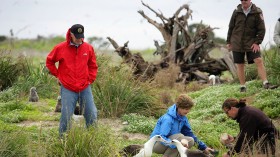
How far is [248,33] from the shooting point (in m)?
12.7

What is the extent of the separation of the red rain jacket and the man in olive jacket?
16.1 ft

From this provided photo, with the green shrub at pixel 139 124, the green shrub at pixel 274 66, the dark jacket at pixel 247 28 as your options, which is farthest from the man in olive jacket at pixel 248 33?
the green shrub at pixel 139 124

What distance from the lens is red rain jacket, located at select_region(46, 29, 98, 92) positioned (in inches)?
340

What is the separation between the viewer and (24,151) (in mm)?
7359

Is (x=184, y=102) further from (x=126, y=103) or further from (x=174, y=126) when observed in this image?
(x=126, y=103)

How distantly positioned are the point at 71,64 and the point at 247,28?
529 centimetres

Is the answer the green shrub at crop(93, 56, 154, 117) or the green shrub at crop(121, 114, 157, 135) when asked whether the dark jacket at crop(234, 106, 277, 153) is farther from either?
the green shrub at crop(93, 56, 154, 117)

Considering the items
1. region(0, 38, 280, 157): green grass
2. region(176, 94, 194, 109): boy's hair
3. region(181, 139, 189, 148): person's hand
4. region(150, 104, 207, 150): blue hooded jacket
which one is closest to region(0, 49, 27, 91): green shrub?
region(0, 38, 280, 157): green grass

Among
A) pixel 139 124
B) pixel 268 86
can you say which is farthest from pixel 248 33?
pixel 139 124

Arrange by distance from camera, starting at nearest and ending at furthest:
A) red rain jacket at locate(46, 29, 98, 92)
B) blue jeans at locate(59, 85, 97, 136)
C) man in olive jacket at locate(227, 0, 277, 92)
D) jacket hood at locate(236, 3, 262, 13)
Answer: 1. blue jeans at locate(59, 85, 97, 136)
2. red rain jacket at locate(46, 29, 98, 92)
3. man in olive jacket at locate(227, 0, 277, 92)
4. jacket hood at locate(236, 3, 262, 13)

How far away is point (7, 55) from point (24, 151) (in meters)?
7.52

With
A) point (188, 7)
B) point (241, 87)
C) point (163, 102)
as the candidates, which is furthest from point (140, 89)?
point (188, 7)

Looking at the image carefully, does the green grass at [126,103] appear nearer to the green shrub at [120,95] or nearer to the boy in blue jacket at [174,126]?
the green shrub at [120,95]

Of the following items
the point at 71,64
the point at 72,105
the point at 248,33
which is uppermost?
the point at 248,33
